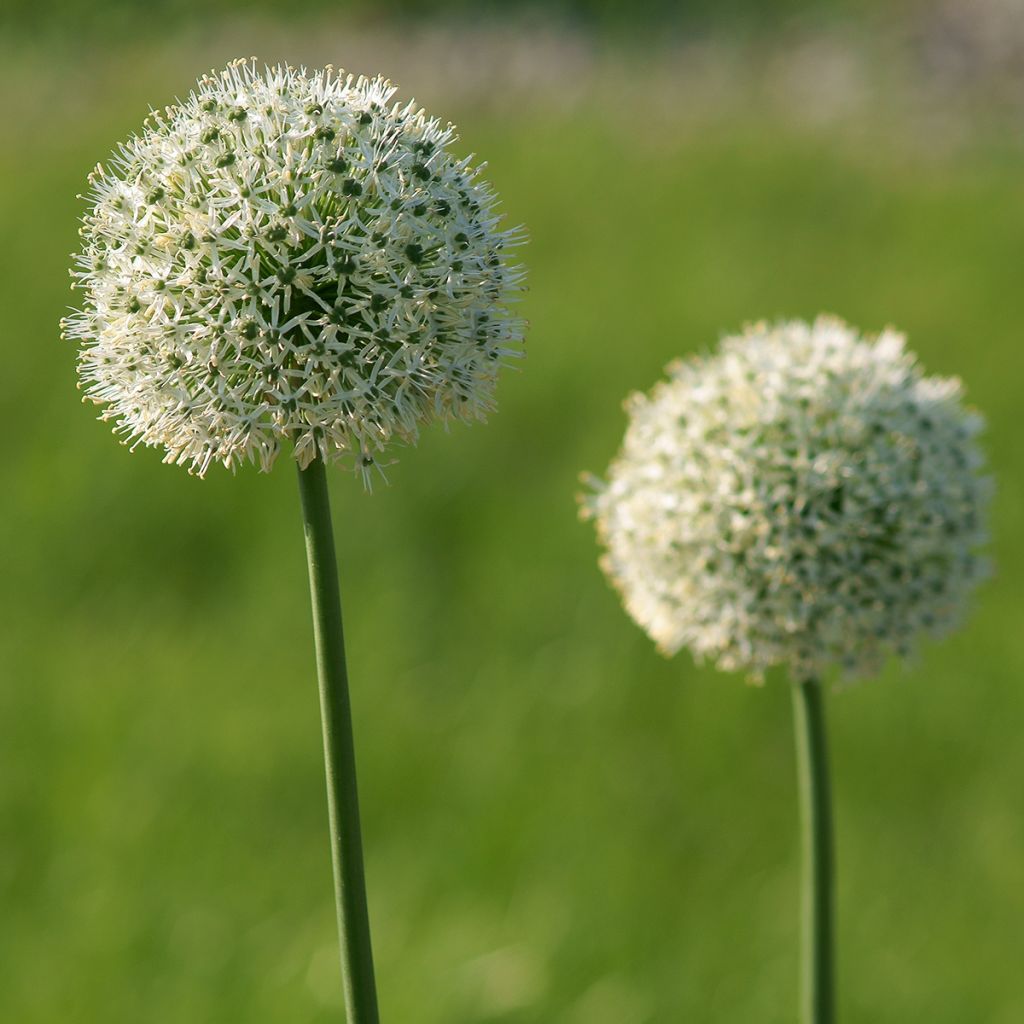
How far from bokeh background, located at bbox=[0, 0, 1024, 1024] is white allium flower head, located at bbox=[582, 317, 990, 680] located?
247 centimetres

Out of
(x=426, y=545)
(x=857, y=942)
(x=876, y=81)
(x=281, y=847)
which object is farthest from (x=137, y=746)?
(x=876, y=81)

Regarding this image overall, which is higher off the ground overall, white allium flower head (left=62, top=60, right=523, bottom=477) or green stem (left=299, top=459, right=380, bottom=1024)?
white allium flower head (left=62, top=60, right=523, bottom=477)

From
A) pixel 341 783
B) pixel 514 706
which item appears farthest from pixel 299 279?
pixel 514 706

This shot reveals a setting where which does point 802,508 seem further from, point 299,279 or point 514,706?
point 514,706

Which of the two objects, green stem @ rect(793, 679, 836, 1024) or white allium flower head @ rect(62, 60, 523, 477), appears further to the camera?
green stem @ rect(793, 679, 836, 1024)

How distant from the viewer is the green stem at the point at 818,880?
246 cm

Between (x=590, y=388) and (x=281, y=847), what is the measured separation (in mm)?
3548

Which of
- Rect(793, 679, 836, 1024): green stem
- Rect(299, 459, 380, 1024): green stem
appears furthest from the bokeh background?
Rect(299, 459, 380, 1024): green stem

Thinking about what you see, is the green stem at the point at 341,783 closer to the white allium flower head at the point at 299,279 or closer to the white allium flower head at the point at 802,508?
the white allium flower head at the point at 299,279

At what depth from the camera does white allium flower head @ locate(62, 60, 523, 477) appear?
1810mm

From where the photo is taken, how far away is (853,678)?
2.72 m

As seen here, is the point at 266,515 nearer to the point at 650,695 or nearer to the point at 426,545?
the point at 426,545

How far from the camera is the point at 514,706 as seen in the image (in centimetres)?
641

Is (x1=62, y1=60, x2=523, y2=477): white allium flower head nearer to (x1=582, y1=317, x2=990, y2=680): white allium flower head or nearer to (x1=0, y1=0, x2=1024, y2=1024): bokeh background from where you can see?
(x1=582, y1=317, x2=990, y2=680): white allium flower head
